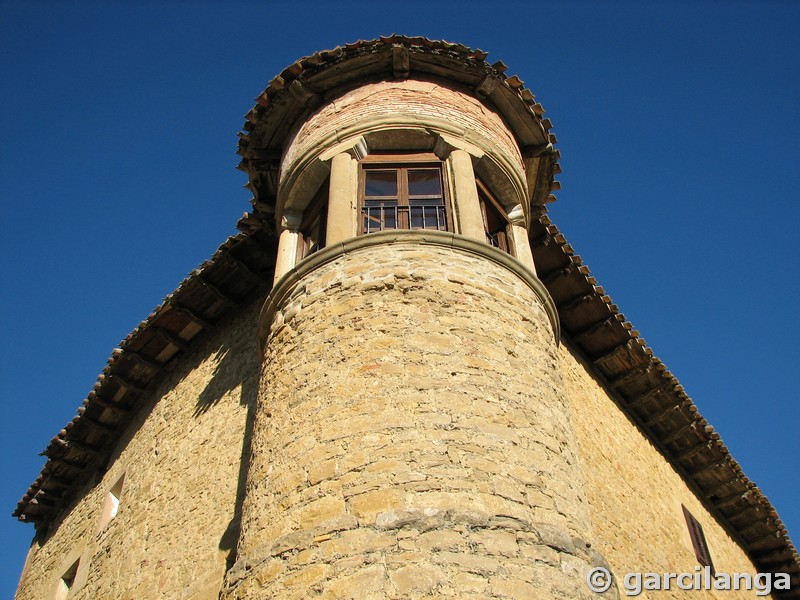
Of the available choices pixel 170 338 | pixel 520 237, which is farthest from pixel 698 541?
pixel 170 338

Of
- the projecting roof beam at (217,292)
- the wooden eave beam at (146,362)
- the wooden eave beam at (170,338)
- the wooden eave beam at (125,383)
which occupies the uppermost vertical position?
the projecting roof beam at (217,292)

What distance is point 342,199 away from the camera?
320 inches

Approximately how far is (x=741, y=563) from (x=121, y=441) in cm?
1129

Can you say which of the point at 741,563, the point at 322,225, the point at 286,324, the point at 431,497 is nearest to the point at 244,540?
the point at 431,497

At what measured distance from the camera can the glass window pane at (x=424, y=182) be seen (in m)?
8.41

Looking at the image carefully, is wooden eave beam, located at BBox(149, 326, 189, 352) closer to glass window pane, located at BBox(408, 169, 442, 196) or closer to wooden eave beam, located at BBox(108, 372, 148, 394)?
wooden eave beam, located at BBox(108, 372, 148, 394)

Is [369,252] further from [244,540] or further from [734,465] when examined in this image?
[734,465]

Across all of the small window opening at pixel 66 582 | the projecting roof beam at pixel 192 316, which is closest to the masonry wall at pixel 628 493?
the projecting roof beam at pixel 192 316

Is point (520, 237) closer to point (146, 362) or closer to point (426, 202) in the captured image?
point (426, 202)

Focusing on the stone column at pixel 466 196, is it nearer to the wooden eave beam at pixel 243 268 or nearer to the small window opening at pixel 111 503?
the wooden eave beam at pixel 243 268

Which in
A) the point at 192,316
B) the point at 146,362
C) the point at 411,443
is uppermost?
the point at 192,316

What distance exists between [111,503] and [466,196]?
7237 millimetres

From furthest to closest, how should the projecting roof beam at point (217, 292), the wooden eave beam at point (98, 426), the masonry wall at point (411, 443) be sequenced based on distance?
the wooden eave beam at point (98, 426) < the projecting roof beam at point (217, 292) < the masonry wall at point (411, 443)

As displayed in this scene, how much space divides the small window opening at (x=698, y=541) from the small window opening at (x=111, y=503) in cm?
857
